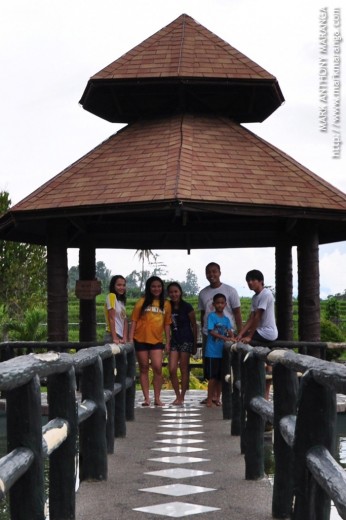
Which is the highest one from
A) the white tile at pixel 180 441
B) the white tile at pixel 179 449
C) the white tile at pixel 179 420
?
the white tile at pixel 179 449

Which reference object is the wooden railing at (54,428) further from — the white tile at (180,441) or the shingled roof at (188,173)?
the shingled roof at (188,173)

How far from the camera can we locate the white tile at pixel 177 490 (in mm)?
5727

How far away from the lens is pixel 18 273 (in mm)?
39781

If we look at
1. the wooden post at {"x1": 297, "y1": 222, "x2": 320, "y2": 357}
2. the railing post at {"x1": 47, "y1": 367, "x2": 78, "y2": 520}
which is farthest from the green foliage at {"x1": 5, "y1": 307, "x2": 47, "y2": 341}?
the railing post at {"x1": 47, "y1": 367, "x2": 78, "y2": 520}

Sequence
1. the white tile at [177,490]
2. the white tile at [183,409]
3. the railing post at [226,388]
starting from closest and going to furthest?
the white tile at [177,490], the railing post at [226,388], the white tile at [183,409]

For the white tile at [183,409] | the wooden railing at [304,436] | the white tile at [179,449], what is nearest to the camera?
the wooden railing at [304,436]

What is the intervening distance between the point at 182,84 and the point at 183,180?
259cm

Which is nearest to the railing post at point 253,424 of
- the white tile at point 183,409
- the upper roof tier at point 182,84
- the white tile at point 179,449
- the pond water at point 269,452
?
the pond water at point 269,452

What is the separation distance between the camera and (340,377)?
3.11 metres

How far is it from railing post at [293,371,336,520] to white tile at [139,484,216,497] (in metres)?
1.80

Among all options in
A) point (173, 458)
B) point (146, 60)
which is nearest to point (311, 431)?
point (173, 458)

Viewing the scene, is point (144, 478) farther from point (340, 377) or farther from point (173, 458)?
point (340, 377)

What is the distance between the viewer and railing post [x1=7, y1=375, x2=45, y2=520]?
3514mm

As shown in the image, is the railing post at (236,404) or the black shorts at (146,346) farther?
the black shorts at (146,346)
